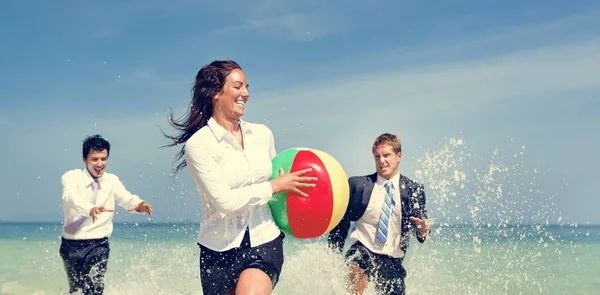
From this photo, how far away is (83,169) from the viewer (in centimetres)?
800

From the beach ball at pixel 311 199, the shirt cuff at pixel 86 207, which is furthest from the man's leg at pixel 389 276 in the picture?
the shirt cuff at pixel 86 207

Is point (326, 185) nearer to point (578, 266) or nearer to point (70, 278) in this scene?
point (70, 278)

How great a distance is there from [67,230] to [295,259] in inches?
102

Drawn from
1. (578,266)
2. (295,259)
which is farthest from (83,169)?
(578,266)

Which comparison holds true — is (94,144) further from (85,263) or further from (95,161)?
(85,263)

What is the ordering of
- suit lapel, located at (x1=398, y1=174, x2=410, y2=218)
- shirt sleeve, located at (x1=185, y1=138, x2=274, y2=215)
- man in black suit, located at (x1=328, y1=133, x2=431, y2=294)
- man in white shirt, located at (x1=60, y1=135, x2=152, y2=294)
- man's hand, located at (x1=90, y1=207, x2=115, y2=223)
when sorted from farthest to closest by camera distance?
man in white shirt, located at (x1=60, y1=135, x2=152, y2=294) → man's hand, located at (x1=90, y1=207, x2=115, y2=223) → suit lapel, located at (x1=398, y1=174, x2=410, y2=218) → man in black suit, located at (x1=328, y1=133, x2=431, y2=294) → shirt sleeve, located at (x1=185, y1=138, x2=274, y2=215)

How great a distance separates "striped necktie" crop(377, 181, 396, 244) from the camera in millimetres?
6281

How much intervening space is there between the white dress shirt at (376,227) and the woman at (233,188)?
1.92 metres

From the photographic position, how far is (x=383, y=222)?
6320mm

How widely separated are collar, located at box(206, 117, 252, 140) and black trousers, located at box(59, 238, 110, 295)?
12.8 ft

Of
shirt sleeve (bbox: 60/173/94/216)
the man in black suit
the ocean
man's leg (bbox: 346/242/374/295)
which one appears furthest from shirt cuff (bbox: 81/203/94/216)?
man's leg (bbox: 346/242/374/295)

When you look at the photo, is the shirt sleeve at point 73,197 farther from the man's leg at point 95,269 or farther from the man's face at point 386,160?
the man's face at point 386,160

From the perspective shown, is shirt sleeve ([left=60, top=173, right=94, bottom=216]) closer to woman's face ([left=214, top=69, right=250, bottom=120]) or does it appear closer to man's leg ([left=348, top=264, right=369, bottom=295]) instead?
man's leg ([left=348, top=264, right=369, bottom=295])

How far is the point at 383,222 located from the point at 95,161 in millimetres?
3504
